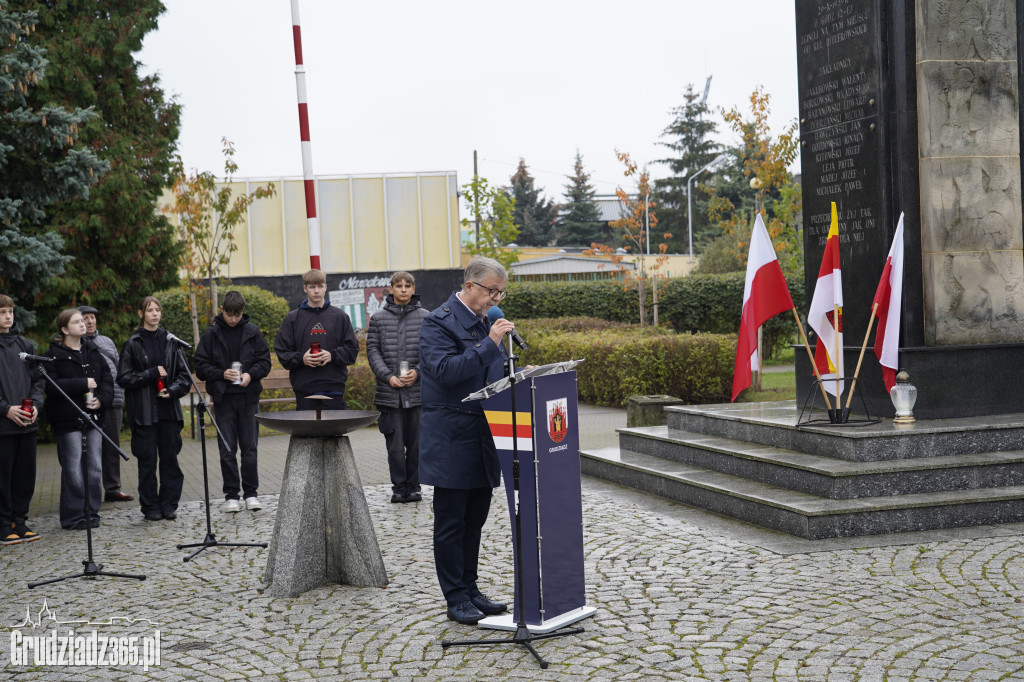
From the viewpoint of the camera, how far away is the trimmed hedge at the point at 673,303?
27250 millimetres

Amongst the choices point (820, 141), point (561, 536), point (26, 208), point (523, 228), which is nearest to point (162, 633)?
point (561, 536)

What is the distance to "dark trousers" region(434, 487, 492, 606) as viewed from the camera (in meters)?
5.36

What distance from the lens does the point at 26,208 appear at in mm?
10453

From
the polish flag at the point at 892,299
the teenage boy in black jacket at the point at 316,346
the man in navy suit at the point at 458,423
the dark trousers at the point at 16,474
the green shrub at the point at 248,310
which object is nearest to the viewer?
the man in navy suit at the point at 458,423

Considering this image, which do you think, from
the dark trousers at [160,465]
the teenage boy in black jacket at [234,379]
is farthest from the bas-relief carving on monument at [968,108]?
the dark trousers at [160,465]

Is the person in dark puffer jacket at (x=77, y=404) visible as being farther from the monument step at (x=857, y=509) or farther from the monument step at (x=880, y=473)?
the monument step at (x=880, y=473)

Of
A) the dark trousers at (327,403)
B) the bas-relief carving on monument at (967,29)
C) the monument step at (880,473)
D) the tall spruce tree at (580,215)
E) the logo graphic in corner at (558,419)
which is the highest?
the tall spruce tree at (580,215)

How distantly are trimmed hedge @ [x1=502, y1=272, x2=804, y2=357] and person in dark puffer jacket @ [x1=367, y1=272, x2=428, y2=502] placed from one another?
607 inches

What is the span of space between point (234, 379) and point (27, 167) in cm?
405

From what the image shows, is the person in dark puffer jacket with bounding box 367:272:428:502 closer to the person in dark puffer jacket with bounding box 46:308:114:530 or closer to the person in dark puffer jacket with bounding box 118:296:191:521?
the person in dark puffer jacket with bounding box 118:296:191:521

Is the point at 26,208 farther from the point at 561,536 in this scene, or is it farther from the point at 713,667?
the point at 713,667

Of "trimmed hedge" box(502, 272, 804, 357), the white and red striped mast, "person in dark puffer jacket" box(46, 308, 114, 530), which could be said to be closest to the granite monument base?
"person in dark puffer jacket" box(46, 308, 114, 530)

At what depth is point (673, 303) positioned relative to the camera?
1170 inches

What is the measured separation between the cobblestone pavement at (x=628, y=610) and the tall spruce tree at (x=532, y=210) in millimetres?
63377
